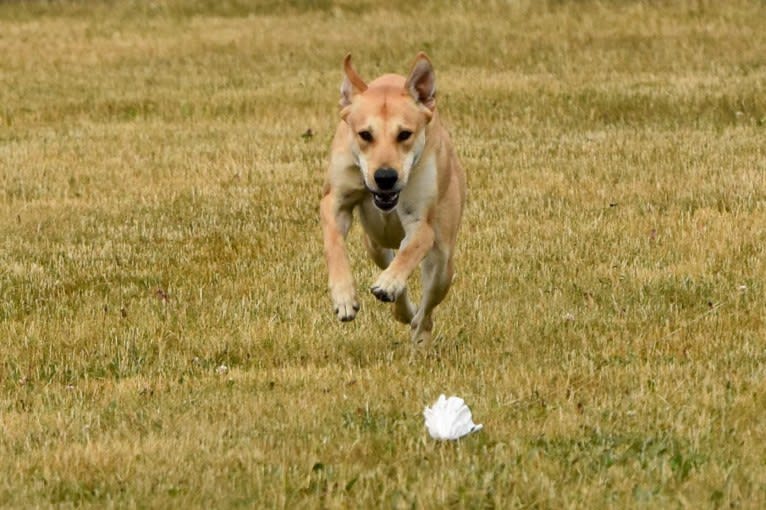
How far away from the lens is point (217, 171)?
1619cm

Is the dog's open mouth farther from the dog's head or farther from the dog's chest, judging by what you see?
the dog's chest

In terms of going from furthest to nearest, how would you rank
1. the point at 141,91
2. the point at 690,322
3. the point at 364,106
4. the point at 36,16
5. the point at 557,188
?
1. the point at 36,16
2. the point at 141,91
3. the point at 557,188
4. the point at 690,322
5. the point at 364,106

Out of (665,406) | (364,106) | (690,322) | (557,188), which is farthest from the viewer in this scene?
(557,188)

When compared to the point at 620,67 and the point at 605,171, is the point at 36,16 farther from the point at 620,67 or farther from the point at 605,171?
the point at 605,171

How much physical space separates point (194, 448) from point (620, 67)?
681 inches

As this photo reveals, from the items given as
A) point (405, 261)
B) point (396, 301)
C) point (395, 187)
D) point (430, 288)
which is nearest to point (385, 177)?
point (395, 187)

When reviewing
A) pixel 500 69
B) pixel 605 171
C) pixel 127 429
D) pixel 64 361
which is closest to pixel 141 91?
pixel 500 69

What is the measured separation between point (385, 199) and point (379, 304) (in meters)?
2.31

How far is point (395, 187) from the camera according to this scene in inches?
326

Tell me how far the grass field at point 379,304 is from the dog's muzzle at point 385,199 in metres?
0.86

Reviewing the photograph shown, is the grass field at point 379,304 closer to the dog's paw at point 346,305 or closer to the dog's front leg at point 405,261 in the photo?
the dog's paw at point 346,305

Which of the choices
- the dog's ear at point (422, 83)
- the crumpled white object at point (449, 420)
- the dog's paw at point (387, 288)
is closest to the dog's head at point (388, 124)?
the dog's ear at point (422, 83)

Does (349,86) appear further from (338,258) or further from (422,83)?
(338,258)

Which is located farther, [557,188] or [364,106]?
[557,188]
